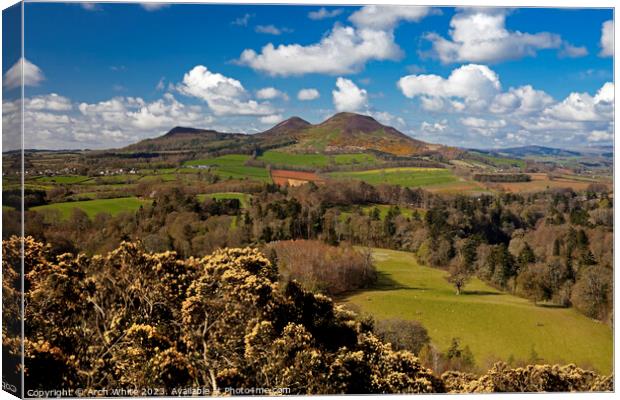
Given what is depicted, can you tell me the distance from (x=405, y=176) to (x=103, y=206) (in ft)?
15.4

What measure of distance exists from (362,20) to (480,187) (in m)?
3.30

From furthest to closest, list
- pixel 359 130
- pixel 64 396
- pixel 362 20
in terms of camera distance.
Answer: pixel 359 130 < pixel 362 20 < pixel 64 396

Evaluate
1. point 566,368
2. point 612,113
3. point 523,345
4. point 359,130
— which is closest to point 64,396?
point 359,130

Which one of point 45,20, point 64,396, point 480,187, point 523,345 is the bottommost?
point 64,396

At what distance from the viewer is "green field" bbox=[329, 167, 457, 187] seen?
10.2 m

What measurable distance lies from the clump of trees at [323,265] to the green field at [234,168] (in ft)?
3.73

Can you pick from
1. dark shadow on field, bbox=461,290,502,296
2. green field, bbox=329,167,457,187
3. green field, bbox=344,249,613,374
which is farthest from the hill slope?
dark shadow on field, bbox=461,290,502,296

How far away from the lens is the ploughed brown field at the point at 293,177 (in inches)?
396

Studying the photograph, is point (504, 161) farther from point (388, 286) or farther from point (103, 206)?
point (103, 206)

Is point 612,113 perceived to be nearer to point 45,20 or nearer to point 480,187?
point 480,187

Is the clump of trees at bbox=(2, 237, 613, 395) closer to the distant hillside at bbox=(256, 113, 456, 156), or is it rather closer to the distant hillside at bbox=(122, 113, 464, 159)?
the distant hillside at bbox=(122, 113, 464, 159)

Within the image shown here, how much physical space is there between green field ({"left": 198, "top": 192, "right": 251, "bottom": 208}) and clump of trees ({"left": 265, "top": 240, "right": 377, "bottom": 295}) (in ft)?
2.60

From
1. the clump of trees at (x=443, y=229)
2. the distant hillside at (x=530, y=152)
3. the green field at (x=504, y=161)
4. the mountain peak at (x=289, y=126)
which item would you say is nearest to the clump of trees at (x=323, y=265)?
the clump of trees at (x=443, y=229)

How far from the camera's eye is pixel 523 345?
968 centimetres
